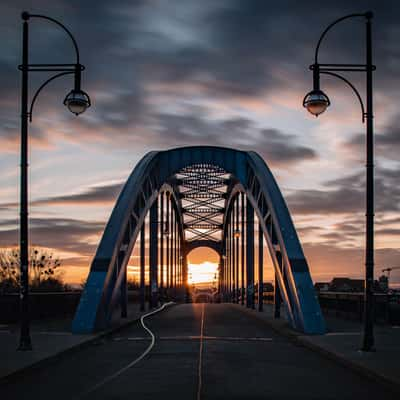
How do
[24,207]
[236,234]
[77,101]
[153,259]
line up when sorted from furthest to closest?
[236,234]
[153,259]
[24,207]
[77,101]

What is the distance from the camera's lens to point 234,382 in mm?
11828

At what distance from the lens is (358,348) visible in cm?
1680

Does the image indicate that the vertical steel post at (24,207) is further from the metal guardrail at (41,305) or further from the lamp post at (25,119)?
the metal guardrail at (41,305)

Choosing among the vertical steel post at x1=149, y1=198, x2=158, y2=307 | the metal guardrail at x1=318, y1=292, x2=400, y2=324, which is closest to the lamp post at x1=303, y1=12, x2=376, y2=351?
the metal guardrail at x1=318, y1=292, x2=400, y2=324

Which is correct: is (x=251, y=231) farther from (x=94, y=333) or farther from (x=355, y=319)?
(x=94, y=333)

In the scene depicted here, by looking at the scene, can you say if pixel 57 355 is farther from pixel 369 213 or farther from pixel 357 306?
pixel 357 306

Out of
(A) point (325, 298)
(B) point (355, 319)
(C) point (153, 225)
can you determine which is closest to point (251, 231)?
(C) point (153, 225)

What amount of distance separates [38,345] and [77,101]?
564 centimetres

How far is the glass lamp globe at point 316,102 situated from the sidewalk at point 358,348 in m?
5.16

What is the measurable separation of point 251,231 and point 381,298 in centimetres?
2016

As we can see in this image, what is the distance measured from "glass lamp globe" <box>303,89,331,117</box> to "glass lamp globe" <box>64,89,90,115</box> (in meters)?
4.90

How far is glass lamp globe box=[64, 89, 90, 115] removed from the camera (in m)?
17.3

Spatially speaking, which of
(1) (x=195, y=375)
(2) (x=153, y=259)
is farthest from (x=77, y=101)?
(2) (x=153, y=259)

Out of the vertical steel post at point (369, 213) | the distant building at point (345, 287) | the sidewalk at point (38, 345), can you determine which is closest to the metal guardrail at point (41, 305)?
the sidewalk at point (38, 345)
